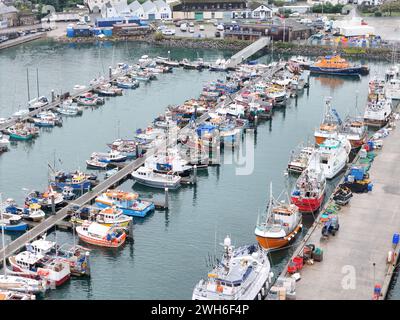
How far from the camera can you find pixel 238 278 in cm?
2769

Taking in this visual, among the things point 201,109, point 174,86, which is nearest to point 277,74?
point 174,86

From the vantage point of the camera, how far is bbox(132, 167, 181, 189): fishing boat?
42406 millimetres

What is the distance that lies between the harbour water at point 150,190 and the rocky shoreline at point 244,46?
4048mm

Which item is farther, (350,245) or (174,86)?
(174,86)

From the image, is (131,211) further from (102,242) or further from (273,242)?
(273,242)

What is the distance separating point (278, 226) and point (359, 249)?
4100mm

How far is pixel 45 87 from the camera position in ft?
224

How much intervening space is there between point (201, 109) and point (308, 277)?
29188mm

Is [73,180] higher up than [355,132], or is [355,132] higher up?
[355,132]

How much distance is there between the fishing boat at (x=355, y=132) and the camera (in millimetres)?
48594

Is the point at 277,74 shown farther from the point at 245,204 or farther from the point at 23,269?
the point at 23,269

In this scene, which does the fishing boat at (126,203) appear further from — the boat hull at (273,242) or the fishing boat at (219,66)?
the fishing boat at (219,66)

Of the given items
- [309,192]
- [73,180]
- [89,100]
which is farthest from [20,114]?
[309,192]
